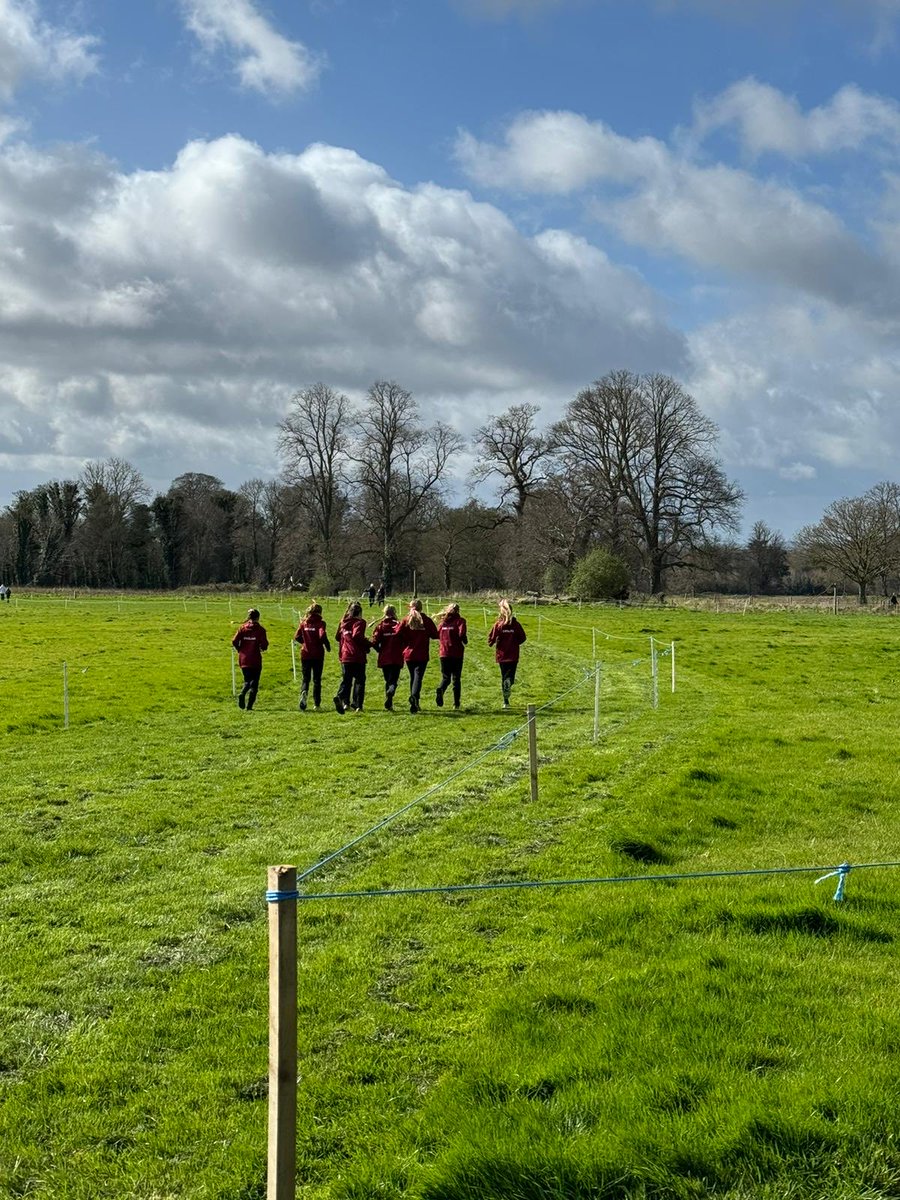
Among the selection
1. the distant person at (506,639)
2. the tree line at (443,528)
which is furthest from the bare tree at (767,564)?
the distant person at (506,639)

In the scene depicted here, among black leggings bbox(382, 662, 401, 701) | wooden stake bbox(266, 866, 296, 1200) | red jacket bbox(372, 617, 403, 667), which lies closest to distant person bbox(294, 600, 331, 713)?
red jacket bbox(372, 617, 403, 667)

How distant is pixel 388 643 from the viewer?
19109 mm

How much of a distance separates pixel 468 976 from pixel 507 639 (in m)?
13.1

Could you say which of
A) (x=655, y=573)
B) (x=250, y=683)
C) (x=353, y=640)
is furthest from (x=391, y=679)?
(x=655, y=573)

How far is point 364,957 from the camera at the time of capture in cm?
648

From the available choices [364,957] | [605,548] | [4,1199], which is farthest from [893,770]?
[605,548]

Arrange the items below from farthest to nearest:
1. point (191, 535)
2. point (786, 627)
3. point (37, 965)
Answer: point (191, 535) → point (786, 627) → point (37, 965)

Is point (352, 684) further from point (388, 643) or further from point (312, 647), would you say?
point (388, 643)

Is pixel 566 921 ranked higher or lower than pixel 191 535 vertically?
lower

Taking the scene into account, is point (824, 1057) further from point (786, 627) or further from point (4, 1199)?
point (786, 627)

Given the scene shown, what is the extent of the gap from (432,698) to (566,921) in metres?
14.8

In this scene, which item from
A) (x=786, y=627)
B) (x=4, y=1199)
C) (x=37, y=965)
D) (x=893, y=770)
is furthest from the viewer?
(x=786, y=627)

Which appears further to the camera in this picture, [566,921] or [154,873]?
[154,873]

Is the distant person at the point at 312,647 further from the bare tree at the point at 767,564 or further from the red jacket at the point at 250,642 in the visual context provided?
the bare tree at the point at 767,564
